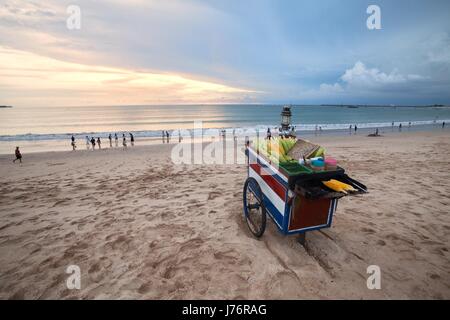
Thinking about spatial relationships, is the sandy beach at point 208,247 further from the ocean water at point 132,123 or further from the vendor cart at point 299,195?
the ocean water at point 132,123

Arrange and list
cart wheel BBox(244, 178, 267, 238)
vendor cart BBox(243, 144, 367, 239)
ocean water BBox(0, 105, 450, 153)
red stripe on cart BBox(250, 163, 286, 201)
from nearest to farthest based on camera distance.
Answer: vendor cart BBox(243, 144, 367, 239) → red stripe on cart BBox(250, 163, 286, 201) → cart wheel BBox(244, 178, 267, 238) → ocean water BBox(0, 105, 450, 153)

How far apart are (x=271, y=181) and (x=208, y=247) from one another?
1.68m

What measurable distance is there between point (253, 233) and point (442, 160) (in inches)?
458

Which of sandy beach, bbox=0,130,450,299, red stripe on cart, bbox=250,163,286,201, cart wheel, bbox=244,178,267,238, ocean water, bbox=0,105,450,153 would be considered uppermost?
ocean water, bbox=0,105,450,153

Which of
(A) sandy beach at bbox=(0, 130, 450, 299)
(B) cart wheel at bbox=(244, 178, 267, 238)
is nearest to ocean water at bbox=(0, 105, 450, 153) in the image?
(A) sandy beach at bbox=(0, 130, 450, 299)

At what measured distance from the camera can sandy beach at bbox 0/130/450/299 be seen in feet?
9.94

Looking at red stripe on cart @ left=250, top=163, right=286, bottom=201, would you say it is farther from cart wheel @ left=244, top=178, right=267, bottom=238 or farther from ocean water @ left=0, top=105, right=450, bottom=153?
ocean water @ left=0, top=105, right=450, bottom=153

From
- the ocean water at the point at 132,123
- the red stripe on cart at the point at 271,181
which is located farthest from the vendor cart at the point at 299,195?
the ocean water at the point at 132,123

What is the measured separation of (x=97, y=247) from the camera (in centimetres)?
402

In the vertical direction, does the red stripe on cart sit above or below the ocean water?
below

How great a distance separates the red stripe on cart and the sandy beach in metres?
1.13

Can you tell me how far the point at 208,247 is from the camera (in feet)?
12.8

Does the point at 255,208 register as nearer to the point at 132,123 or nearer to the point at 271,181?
the point at 271,181

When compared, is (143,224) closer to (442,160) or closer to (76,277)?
(76,277)
